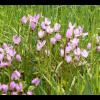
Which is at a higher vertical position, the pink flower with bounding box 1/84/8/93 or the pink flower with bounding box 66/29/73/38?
the pink flower with bounding box 66/29/73/38

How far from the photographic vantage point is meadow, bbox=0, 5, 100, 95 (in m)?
2.04

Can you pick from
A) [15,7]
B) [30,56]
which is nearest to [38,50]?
[30,56]

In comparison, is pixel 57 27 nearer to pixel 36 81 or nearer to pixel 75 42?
pixel 75 42

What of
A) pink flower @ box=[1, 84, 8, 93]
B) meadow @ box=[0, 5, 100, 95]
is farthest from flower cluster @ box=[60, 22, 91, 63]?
pink flower @ box=[1, 84, 8, 93]

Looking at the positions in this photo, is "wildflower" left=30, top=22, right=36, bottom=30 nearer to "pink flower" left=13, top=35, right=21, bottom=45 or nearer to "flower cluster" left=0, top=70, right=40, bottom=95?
"pink flower" left=13, top=35, right=21, bottom=45

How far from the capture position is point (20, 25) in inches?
93.0

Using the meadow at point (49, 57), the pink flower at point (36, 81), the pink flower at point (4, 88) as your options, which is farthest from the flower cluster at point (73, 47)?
the pink flower at point (4, 88)

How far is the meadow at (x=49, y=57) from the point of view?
2039mm

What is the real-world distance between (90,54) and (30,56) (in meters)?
0.31

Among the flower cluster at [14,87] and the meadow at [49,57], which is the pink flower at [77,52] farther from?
the flower cluster at [14,87]

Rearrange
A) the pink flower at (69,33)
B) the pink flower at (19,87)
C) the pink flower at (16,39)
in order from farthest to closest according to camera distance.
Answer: the pink flower at (16,39) → the pink flower at (69,33) → the pink flower at (19,87)

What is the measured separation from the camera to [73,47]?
2.08 m

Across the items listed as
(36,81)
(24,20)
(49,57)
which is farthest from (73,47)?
(24,20)
